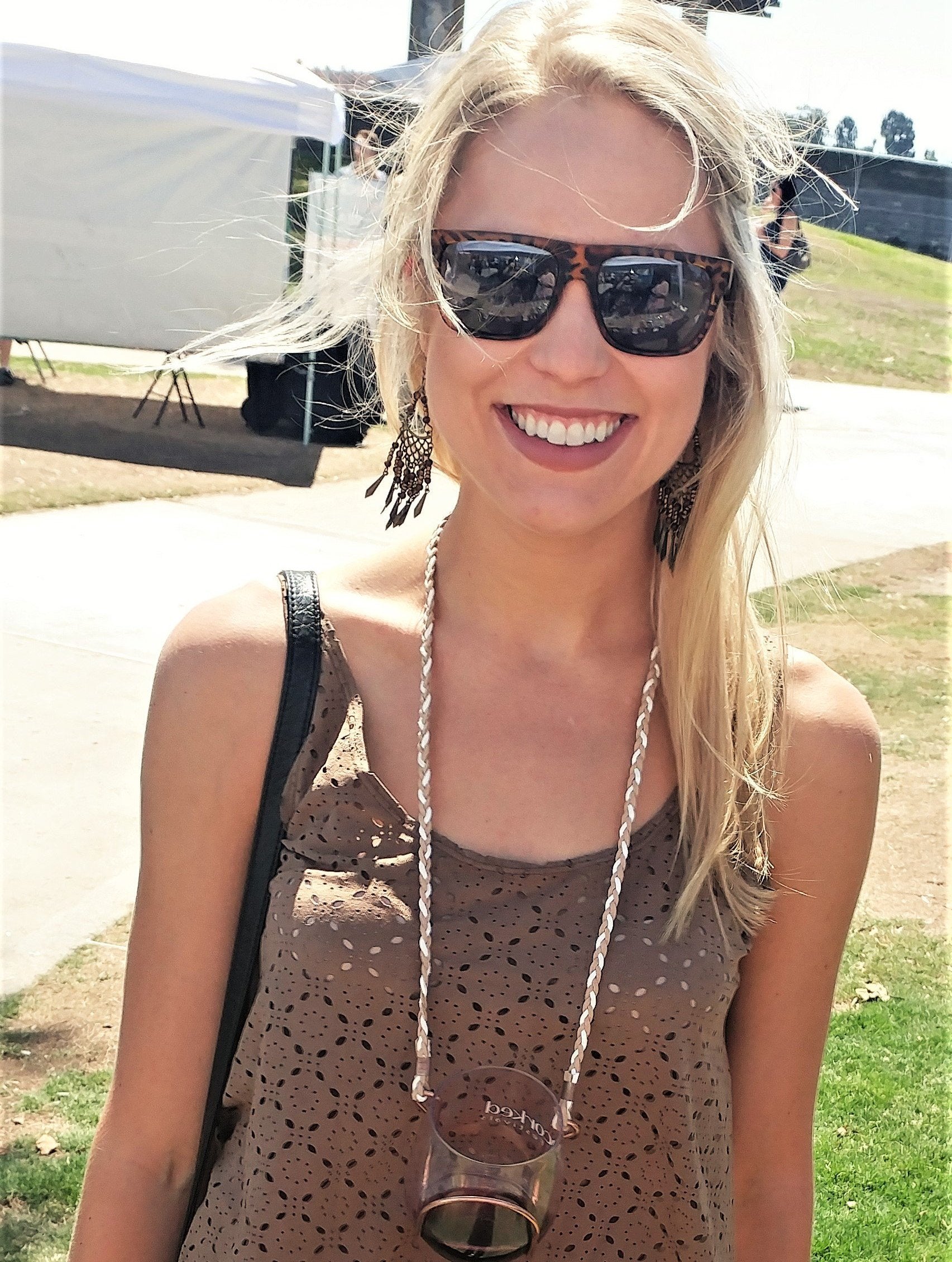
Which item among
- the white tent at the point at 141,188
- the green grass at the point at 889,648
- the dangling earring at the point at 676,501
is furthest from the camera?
the white tent at the point at 141,188

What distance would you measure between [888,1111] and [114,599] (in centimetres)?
438

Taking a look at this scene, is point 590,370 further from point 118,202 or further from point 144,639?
point 118,202

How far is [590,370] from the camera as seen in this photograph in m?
1.69

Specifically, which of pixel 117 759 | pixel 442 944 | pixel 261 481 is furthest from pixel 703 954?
pixel 261 481

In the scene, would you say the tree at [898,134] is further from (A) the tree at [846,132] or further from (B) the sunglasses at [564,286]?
(B) the sunglasses at [564,286]

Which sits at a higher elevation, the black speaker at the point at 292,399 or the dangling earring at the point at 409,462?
the dangling earring at the point at 409,462

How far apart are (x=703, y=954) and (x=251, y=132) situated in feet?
35.3

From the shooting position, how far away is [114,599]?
269 inches

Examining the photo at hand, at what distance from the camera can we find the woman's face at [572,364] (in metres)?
1.68

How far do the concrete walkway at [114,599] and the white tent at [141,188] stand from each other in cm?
304

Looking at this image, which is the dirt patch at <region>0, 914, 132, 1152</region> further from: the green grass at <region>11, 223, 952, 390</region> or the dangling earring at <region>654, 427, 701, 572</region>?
the green grass at <region>11, 223, 952, 390</region>

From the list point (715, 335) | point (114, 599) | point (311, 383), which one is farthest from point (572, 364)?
point (311, 383)

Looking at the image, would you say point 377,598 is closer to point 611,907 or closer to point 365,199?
point 611,907

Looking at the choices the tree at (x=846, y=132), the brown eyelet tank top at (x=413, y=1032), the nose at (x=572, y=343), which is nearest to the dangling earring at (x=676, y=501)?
the nose at (x=572, y=343)
